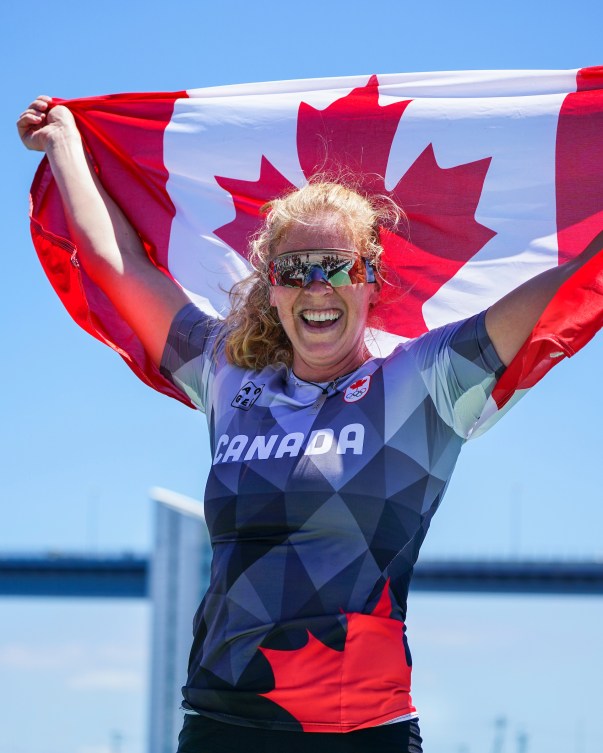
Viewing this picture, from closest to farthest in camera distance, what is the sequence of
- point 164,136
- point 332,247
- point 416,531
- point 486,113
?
point 416,531 < point 332,247 < point 486,113 < point 164,136

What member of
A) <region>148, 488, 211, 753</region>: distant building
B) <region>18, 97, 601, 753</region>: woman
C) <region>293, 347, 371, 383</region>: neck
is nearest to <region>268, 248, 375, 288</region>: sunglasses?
<region>18, 97, 601, 753</region>: woman

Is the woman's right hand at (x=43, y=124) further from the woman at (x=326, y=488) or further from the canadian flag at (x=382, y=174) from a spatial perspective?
the woman at (x=326, y=488)

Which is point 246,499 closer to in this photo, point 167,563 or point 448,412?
point 448,412

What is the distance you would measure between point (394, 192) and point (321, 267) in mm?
1149

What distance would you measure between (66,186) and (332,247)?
1395mm

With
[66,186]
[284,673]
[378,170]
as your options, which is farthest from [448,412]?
[66,186]

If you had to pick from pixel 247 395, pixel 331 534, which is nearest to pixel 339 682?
pixel 331 534

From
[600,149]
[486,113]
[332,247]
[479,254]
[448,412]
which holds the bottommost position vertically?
[448,412]

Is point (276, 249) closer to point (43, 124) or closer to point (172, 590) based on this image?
point (43, 124)

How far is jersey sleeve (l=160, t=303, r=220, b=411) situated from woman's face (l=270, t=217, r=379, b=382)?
1.26 ft

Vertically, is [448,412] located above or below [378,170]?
below

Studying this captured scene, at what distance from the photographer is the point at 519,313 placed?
3.02 m

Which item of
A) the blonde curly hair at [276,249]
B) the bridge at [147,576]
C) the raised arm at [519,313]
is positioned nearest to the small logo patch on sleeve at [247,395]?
the blonde curly hair at [276,249]

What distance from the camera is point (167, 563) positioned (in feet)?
51.1
